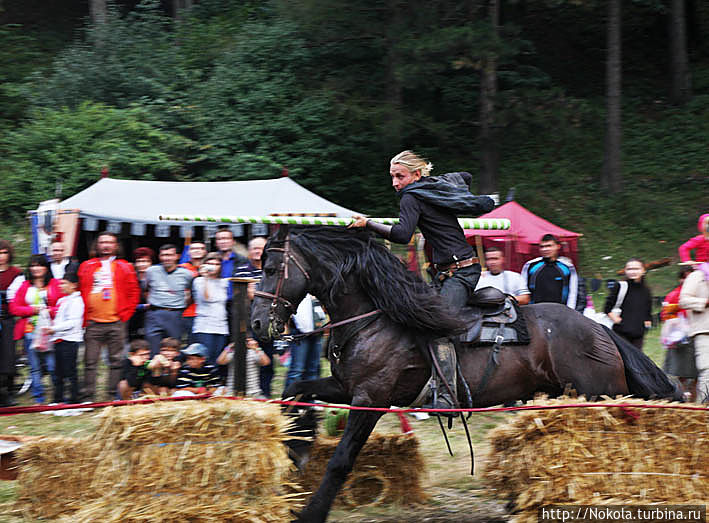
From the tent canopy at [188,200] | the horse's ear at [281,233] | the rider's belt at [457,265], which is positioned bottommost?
the rider's belt at [457,265]

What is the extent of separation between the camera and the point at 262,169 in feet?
62.4

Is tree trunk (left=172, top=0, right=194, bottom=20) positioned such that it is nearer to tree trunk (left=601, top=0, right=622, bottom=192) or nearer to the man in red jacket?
tree trunk (left=601, top=0, right=622, bottom=192)

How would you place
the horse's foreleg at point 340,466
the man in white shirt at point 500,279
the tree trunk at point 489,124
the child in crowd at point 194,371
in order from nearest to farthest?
the horse's foreleg at point 340,466
the child in crowd at point 194,371
the man in white shirt at point 500,279
the tree trunk at point 489,124

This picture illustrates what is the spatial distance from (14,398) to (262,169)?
10800 mm

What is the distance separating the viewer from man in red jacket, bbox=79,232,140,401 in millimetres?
8414

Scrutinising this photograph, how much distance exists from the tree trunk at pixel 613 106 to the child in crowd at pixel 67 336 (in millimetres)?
15853

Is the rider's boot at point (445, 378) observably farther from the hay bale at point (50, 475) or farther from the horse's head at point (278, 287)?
the hay bale at point (50, 475)

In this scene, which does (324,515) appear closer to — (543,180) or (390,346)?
(390,346)

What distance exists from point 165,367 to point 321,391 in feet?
7.47

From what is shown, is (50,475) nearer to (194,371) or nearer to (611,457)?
(194,371)

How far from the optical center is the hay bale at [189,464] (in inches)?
172

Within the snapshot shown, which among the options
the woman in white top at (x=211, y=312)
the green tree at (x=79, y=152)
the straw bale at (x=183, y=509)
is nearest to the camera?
the straw bale at (x=183, y=509)

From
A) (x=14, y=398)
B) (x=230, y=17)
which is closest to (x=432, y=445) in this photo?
(x=14, y=398)

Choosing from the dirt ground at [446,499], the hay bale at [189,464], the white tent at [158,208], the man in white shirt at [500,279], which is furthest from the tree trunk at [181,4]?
the hay bale at [189,464]
